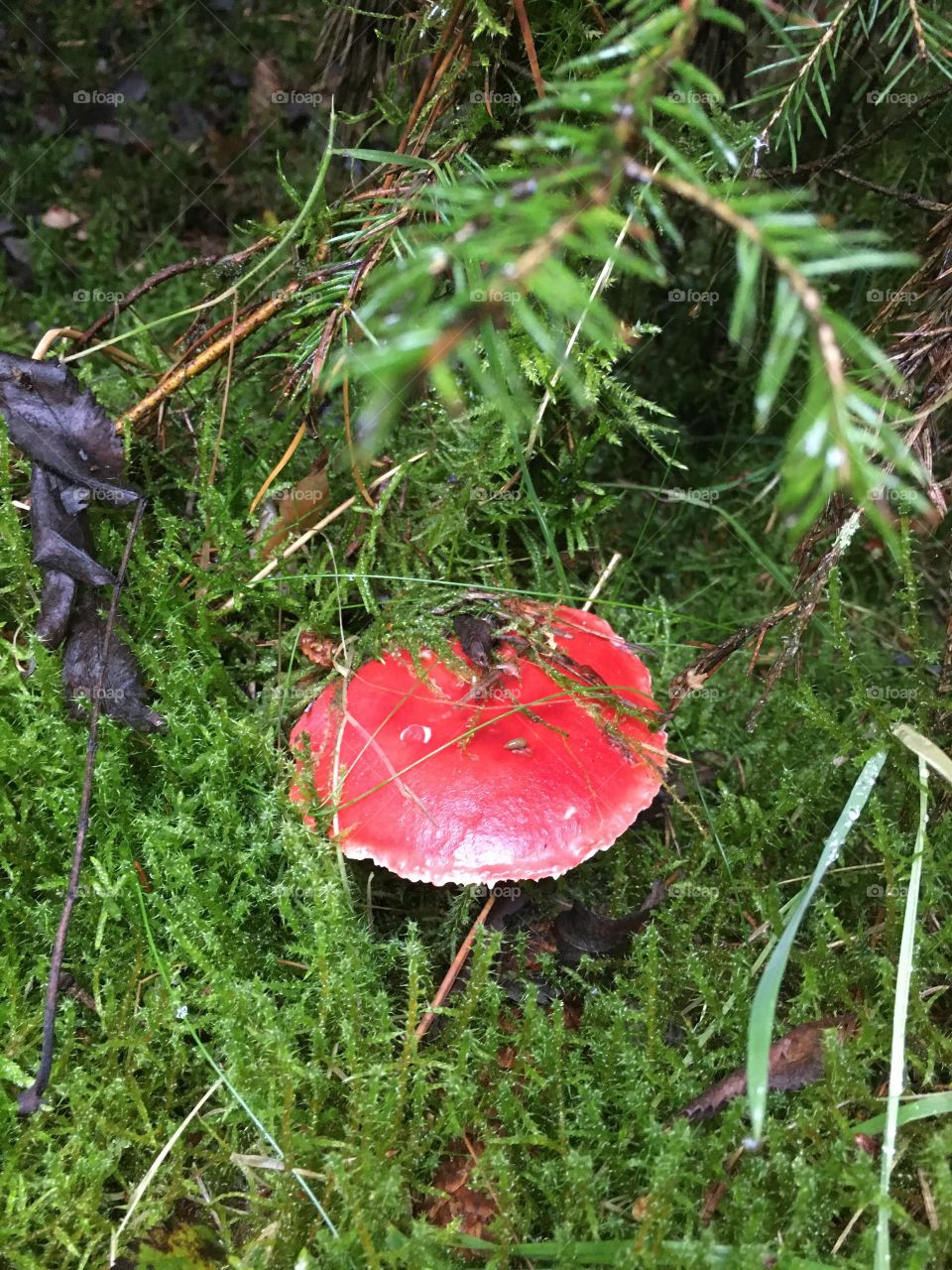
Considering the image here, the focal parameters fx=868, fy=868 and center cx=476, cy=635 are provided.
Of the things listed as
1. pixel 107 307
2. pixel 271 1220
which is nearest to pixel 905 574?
pixel 271 1220

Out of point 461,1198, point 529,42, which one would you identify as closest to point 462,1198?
point 461,1198

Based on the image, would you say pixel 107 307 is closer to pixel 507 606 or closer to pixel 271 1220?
pixel 507 606

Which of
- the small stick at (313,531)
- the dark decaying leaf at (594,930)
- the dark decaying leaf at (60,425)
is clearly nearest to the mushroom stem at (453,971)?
the dark decaying leaf at (594,930)

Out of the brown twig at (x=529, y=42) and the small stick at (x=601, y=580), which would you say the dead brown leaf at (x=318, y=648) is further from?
the brown twig at (x=529, y=42)

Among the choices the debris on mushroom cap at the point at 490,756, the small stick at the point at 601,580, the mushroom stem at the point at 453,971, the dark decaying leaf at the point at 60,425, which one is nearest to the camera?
the debris on mushroom cap at the point at 490,756

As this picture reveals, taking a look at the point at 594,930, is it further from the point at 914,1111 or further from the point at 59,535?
the point at 59,535

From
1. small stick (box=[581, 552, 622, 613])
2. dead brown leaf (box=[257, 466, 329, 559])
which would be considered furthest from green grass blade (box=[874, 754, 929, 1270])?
dead brown leaf (box=[257, 466, 329, 559])
